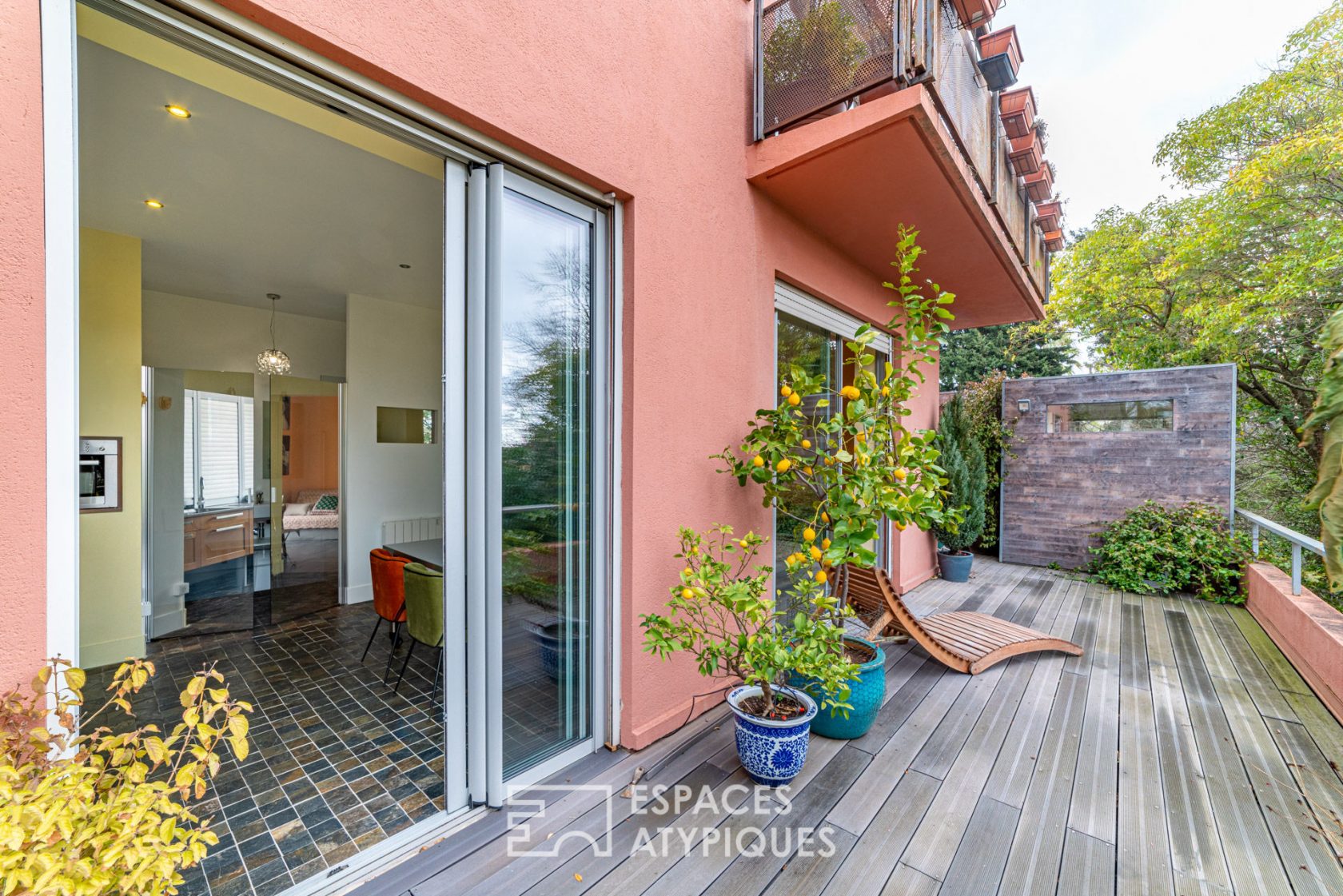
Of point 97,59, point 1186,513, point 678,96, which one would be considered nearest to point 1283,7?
point 1186,513

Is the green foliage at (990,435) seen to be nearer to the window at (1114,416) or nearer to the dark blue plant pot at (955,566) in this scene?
the window at (1114,416)

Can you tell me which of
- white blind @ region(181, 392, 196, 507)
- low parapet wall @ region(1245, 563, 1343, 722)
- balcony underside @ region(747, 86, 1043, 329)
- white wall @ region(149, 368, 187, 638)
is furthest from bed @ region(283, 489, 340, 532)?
low parapet wall @ region(1245, 563, 1343, 722)

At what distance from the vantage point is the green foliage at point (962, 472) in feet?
19.7

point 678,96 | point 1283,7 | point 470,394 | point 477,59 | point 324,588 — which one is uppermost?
point 1283,7

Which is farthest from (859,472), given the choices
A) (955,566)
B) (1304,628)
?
(955,566)

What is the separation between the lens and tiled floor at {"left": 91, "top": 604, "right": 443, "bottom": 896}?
1.83 metres

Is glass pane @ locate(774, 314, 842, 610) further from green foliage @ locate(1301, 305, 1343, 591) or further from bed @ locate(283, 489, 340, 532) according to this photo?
bed @ locate(283, 489, 340, 532)

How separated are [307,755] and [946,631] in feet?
12.4

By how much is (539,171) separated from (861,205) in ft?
6.78

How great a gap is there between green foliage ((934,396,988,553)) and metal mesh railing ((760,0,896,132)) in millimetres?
4201

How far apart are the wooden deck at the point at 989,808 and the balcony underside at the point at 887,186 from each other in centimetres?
287

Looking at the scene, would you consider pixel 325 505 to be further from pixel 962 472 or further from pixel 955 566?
pixel 962 472

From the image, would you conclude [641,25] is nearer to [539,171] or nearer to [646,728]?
[539,171]

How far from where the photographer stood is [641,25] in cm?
240
